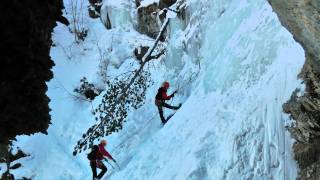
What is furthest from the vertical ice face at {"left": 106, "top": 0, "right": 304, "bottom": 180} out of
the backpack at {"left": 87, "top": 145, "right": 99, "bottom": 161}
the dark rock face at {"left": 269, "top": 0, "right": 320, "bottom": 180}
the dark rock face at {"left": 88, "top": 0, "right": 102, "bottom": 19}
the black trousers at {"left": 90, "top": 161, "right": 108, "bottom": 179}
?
the dark rock face at {"left": 88, "top": 0, "right": 102, "bottom": 19}

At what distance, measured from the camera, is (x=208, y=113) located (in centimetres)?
1146

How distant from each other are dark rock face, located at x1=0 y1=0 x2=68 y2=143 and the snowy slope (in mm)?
4135

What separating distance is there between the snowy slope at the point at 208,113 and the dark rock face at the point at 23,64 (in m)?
4.13

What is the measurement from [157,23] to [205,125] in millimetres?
7973

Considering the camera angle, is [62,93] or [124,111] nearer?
[124,111]

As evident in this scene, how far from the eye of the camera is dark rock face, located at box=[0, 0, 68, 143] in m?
5.88

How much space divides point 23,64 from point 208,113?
5940 mm

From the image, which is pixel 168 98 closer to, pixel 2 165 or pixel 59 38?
pixel 2 165

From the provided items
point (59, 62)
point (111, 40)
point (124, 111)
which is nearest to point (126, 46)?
point (111, 40)

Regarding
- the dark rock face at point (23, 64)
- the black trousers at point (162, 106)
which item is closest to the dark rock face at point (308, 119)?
the dark rock face at point (23, 64)

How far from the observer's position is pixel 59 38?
2067 centimetres

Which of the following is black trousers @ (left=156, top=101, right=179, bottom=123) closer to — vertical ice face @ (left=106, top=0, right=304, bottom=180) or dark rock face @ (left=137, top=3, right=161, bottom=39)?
vertical ice face @ (left=106, top=0, right=304, bottom=180)

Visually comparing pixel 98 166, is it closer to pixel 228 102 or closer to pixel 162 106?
pixel 162 106

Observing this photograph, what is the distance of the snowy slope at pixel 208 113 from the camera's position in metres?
9.55
